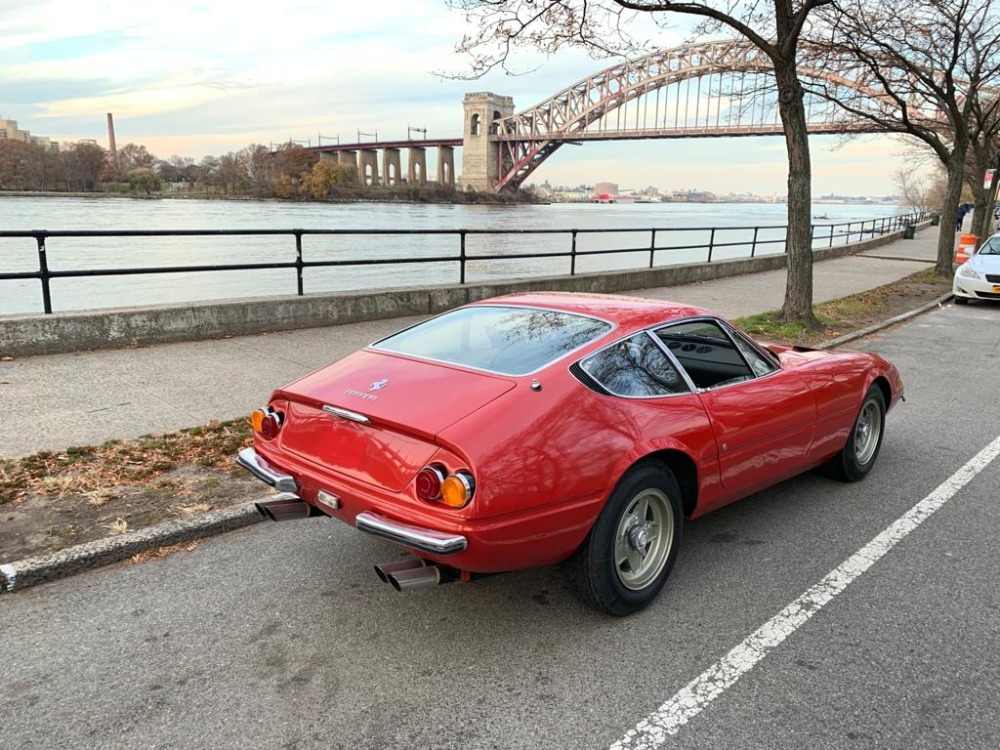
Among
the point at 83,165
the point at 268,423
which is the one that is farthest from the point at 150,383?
the point at 83,165

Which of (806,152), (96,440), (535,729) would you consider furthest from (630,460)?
(806,152)

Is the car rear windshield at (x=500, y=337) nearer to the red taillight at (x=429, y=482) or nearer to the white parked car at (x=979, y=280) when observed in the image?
the red taillight at (x=429, y=482)

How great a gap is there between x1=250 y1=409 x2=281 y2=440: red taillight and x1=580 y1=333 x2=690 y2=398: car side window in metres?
1.43

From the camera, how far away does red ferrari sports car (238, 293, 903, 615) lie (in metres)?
2.76

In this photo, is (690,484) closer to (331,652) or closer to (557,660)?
(557,660)

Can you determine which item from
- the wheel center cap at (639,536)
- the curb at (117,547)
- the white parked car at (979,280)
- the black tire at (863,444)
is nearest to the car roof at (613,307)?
the wheel center cap at (639,536)

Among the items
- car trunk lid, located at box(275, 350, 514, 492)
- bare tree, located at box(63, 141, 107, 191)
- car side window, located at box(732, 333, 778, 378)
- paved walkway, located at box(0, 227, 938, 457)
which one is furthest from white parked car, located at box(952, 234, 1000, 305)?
bare tree, located at box(63, 141, 107, 191)

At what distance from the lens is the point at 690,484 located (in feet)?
11.5

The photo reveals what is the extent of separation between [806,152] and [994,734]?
9767 millimetres

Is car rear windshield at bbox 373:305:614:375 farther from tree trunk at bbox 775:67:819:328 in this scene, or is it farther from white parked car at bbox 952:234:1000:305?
white parked car at bbox 952:234:1000:305

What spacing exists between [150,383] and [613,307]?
4.43 meters

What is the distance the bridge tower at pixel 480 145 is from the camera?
3191 inches

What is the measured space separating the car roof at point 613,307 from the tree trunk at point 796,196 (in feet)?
25.2

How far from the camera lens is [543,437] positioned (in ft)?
9.38
